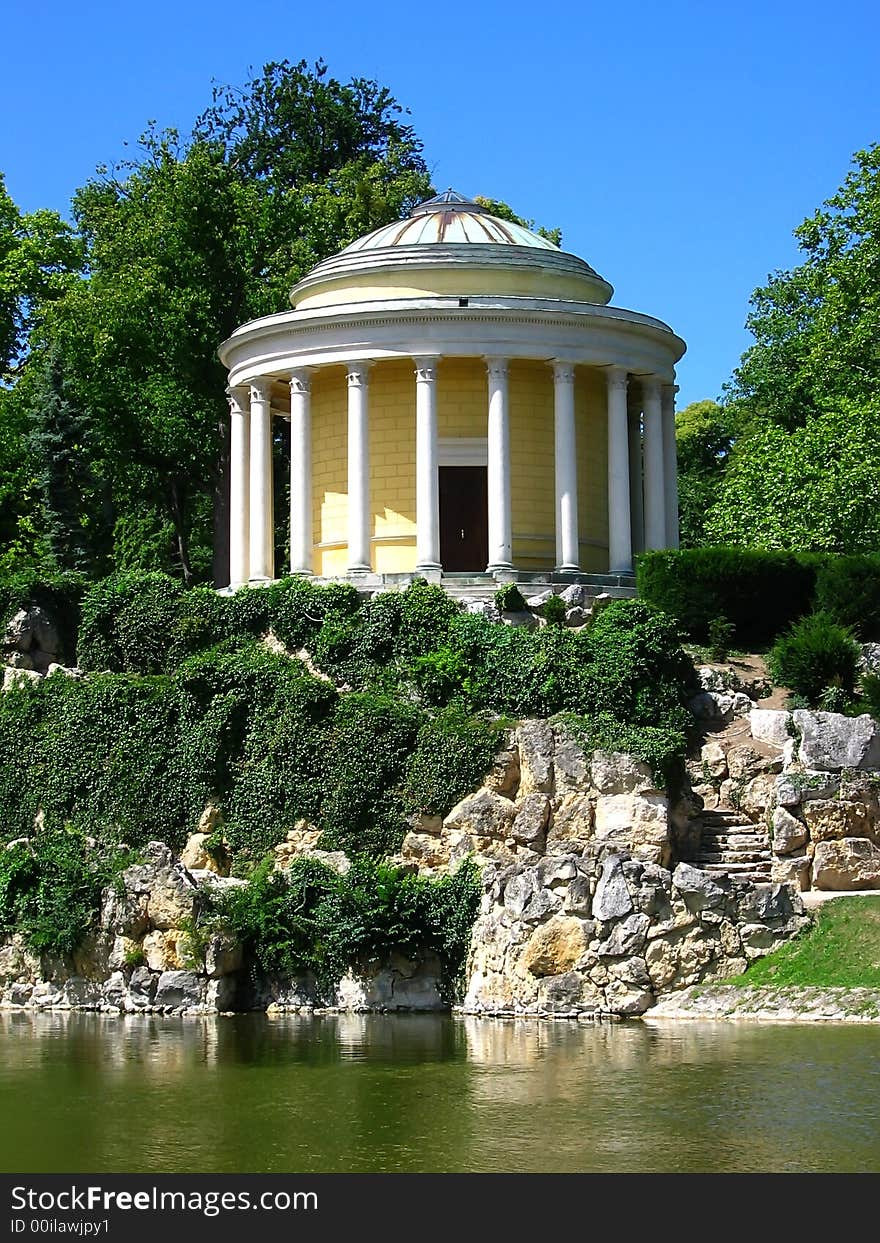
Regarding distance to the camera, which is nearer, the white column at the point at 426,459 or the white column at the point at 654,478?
the white column at the point at 426,459

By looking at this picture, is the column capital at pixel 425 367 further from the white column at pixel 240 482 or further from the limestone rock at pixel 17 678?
the limestone rock at pixel 17 678

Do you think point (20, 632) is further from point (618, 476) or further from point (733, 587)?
point (733, 587)

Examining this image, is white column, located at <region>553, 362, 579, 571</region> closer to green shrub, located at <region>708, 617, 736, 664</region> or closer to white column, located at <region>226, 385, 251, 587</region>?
green shrub, located at <region>708, 617, 736, 664</region>

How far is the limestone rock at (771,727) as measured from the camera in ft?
111

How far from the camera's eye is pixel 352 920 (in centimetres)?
3111

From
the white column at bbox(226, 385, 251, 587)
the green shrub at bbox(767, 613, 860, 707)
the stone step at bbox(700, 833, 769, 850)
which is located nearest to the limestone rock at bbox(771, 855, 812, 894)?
the stone step at bbox(700, 833, 769, 850)

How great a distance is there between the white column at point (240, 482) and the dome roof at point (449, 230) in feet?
14.8

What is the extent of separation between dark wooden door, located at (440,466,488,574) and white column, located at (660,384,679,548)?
4.62m

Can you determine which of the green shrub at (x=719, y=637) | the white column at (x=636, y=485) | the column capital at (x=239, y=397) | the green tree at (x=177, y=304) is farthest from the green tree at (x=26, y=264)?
the green shrub at (x=719, y=637)

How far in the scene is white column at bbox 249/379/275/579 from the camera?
4328cm
